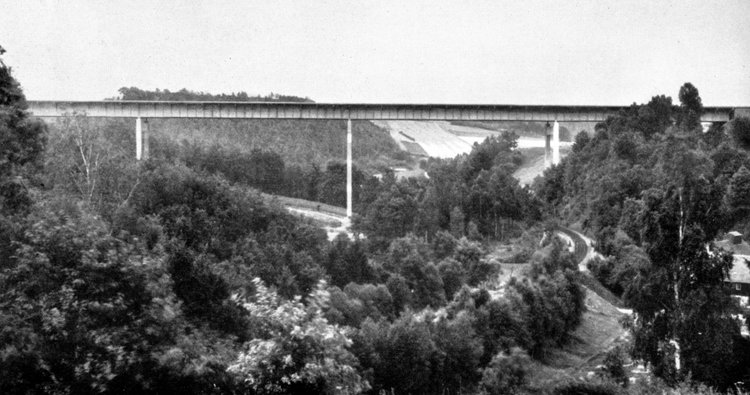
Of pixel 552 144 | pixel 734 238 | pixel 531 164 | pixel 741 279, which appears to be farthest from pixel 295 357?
pixel 531 164

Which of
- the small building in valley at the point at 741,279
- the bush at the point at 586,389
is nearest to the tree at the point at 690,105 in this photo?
the small building in valley at the point at 741,279

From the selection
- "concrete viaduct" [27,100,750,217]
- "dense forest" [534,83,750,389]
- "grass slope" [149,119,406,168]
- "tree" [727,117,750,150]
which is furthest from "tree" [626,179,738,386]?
"grass slope" [149,119,406,168]

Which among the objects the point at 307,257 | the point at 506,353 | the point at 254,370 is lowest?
the point at 506,353

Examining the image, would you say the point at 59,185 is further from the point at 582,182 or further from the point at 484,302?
the point at 582,182

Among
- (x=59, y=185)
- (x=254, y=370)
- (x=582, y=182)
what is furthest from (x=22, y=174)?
(x=582, y=182)

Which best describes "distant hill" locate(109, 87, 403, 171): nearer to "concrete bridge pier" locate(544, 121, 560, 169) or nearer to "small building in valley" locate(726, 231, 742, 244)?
"concrete bridge pier" locate(544, 121, 560, 169)

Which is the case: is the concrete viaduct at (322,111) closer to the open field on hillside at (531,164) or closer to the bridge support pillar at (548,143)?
the bridge support pillar at (548,143)

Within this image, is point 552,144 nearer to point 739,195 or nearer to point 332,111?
point 332,111
